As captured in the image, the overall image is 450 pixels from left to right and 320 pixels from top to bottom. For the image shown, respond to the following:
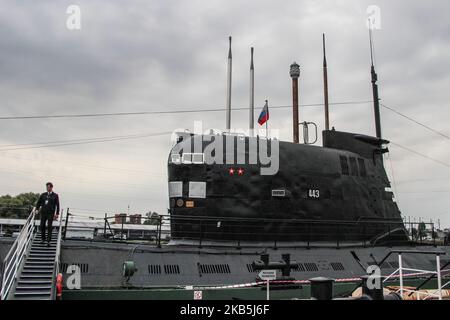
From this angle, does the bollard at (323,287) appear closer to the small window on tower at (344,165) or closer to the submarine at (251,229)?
the submarine at (251,229)

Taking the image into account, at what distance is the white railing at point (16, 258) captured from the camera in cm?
850

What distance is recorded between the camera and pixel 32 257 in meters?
10.5

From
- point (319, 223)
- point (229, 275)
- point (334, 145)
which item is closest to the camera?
point (229, 275)

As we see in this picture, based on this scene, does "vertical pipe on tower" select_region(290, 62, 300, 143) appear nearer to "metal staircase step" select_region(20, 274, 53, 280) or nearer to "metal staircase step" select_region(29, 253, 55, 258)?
"metal staircase step" select_region(29, 253, 55, 258)

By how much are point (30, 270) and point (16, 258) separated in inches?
25.8

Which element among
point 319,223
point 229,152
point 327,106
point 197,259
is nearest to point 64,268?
point 197,259

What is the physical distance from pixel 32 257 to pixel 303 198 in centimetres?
767

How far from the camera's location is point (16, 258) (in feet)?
30.3

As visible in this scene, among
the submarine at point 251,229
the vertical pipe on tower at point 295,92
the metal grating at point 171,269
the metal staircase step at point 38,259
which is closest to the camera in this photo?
the metal staircase step at point 38,259

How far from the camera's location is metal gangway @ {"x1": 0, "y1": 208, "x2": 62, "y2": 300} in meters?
8.82

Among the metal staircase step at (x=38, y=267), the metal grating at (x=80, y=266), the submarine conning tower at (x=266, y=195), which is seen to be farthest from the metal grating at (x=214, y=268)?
the metal staircase step at (x=38, y=267)

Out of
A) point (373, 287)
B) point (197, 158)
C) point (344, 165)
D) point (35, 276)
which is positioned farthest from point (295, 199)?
point (35, 276)

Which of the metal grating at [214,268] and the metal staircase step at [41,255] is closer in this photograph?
the metal staircase step at [41,255]
